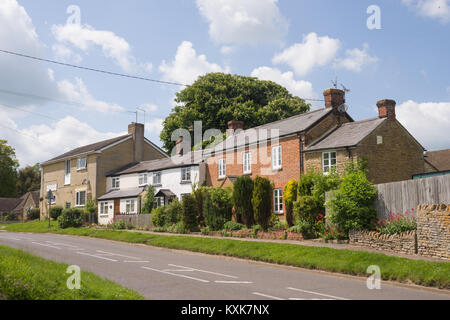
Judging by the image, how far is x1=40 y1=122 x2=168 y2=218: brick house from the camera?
156 ft

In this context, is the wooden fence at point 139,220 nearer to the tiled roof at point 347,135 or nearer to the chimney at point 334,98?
the tiled roof at point 347,135

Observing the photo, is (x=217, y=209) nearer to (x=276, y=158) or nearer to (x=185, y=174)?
(x=276, y=158)

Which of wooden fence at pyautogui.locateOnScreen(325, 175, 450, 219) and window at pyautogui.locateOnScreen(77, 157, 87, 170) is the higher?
window at pyautogui.locateOnScreen(77, 157, 87, 170)

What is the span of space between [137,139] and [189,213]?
23729mm

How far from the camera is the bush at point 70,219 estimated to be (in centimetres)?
3972

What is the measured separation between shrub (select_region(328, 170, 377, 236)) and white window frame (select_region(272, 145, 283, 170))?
389 inches

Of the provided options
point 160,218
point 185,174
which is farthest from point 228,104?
point 160,218

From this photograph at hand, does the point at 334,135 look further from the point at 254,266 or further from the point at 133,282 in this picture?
the point at 133,282

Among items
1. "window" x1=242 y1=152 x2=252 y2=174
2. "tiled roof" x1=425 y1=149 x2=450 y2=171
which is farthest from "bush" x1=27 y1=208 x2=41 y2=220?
"tiled roof" x1=425 y1=149 x2=450 y2=171

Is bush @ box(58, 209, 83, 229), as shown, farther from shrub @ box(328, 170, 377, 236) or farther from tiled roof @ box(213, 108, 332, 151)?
shrub @ box(328, 170, 377, 236)

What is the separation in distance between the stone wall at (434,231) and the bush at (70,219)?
108 feet

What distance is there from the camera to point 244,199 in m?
27.1

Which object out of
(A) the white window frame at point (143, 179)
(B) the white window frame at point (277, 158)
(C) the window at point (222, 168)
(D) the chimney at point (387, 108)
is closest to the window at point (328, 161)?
(B) the white window frame at point (277, 158)
